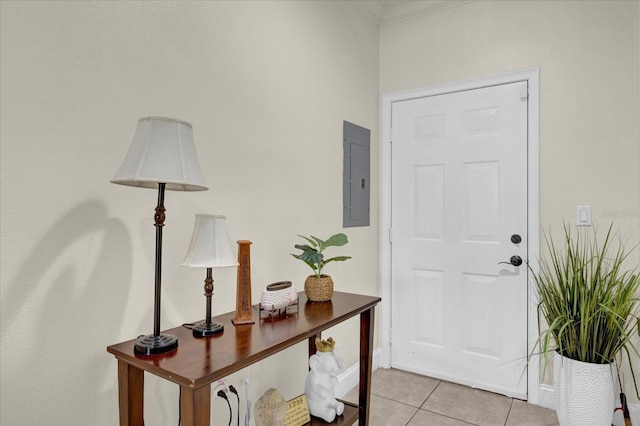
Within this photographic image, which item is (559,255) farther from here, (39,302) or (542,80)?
(39,302)

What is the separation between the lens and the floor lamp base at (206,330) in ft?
4.09

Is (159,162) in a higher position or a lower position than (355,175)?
lower

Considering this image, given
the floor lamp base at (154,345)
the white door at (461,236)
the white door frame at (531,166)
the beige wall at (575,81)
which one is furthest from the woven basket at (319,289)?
the beige wall at (575,81)

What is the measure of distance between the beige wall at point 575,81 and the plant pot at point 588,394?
47 centimetres

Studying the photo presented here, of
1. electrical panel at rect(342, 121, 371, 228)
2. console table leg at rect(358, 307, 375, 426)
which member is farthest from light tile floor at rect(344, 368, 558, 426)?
electrical panel at rect(342, 121, 371, 228)

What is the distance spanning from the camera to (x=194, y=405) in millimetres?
946

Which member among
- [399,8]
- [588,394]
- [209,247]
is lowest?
[588,394]

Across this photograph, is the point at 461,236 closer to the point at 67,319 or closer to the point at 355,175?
the point at 355,175

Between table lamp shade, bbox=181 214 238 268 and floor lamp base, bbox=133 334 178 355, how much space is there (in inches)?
8.8

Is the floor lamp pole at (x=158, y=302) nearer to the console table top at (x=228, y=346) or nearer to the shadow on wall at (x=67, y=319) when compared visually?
the console table top at (x=228, y=346)

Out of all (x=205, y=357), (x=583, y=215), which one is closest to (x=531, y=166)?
(x=583, y=215)

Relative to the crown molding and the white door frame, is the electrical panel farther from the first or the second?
the crown molding

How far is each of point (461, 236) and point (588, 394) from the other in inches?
43.7

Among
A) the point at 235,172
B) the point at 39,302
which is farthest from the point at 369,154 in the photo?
the point at 39,302
